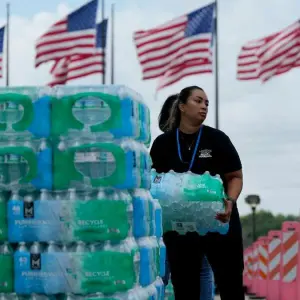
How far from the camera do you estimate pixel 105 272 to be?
304 inches

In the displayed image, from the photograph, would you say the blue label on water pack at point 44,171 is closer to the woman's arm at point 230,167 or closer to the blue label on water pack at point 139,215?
the blue label on water pack at point 139,215

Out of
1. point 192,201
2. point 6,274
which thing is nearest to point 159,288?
point 192,201

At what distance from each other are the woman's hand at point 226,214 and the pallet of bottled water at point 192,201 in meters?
0.03

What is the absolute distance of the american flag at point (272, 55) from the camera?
3080cm

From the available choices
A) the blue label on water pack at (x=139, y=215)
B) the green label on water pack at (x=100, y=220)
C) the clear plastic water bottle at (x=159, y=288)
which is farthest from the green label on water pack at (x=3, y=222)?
the clear plastic water bottle at (x=159, y=288)

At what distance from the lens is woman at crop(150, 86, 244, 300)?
8672 millimetres

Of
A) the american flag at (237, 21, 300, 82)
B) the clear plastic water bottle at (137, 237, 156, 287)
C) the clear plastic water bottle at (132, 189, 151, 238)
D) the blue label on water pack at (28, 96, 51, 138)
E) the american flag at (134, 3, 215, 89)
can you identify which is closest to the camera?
the blue label on water pack at (28, 96, 51, 138)

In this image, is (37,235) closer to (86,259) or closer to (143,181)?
(86,259)

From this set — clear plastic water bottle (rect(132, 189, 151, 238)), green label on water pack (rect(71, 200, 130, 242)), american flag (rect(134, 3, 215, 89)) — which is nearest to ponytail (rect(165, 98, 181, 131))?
clear plastic water bottle (rect(132, 189, 151, 238))

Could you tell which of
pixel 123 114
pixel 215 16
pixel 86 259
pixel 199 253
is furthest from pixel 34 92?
pixel 215 16

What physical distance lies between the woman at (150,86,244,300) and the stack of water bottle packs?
91 centimetres

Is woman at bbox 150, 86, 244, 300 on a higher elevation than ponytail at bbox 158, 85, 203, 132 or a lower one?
lower

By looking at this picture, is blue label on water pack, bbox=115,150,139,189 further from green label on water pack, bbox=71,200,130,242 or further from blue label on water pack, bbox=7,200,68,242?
blue label on water pack, bbox=7,200,68,242

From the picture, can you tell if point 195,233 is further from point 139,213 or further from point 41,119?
point 41,119
